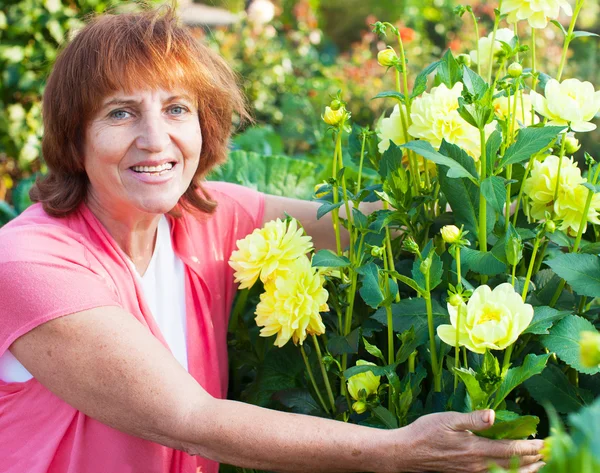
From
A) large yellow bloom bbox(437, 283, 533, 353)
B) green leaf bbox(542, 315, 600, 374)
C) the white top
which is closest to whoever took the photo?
large yellow bloom bbox(437, 283, 533, 353)

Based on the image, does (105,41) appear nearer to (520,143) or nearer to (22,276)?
(22,276)

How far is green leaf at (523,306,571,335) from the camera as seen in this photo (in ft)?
3.90

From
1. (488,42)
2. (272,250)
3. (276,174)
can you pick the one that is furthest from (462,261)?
(276,174)

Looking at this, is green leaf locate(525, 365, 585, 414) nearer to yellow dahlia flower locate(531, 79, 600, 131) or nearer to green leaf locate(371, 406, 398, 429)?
green leaf locate(371, 406, 398, 429)

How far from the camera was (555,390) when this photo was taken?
1.34 m

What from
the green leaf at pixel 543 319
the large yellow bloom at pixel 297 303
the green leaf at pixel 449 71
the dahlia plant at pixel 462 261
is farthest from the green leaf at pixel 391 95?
the green leaf at pixel 543 319

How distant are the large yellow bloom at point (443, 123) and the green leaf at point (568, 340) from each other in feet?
1.14

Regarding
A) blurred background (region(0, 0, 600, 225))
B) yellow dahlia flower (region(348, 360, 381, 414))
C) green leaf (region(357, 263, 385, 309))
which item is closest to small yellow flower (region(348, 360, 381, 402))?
yellow dahlia flower (region(348, 360, 381, 414))

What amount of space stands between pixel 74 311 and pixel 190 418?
0.29 m

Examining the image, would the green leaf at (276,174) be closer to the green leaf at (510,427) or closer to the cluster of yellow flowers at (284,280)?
the cluster of yellow flowers at (284,280)

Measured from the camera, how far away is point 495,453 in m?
1.16

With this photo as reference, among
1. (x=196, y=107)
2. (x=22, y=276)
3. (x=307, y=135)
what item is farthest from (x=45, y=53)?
(x=22, y=276)

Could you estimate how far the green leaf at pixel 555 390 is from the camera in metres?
1.32

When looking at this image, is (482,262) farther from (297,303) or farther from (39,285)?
(39,285)
